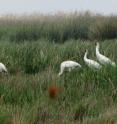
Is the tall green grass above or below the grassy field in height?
below

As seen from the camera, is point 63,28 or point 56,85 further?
point 63,28

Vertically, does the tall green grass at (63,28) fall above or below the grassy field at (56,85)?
below

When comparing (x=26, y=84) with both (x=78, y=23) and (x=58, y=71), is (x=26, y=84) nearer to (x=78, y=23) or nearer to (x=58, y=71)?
(x=58, y=71)

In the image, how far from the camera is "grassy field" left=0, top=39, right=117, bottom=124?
6.97m

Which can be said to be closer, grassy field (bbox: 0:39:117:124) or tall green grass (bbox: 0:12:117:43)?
grassy field (bbox: 0:39:117:124)

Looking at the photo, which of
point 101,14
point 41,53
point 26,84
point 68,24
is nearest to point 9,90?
point 26,84

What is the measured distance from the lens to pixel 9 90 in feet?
28.5

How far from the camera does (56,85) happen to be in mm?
8953

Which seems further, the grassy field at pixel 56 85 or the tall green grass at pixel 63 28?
the tall green grass at pixel 63 28

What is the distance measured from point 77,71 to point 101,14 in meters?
9.18

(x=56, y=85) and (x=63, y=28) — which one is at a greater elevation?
(x=56, y=85)

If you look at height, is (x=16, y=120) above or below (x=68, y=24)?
above

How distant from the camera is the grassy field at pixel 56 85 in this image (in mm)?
6974

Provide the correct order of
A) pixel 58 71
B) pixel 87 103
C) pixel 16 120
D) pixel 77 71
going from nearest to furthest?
pixel 16 120 < pixel 87 103 < pixel 77 71 < pixel 58 71
